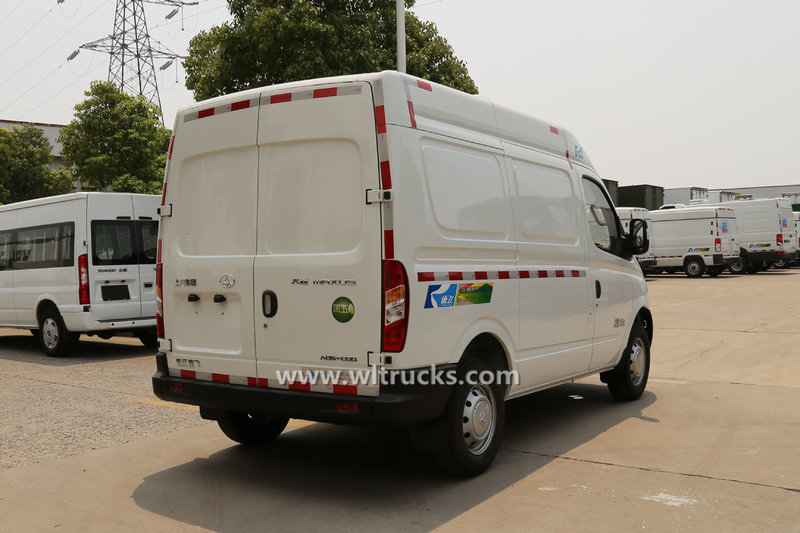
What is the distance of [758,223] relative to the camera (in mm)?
30234

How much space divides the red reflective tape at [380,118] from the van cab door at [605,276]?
9.23 ft

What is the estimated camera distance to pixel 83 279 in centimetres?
1101

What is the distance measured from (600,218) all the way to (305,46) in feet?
43.6

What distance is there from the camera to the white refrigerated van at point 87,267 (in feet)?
36.3

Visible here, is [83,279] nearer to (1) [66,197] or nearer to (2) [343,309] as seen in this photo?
(1) [66,197]

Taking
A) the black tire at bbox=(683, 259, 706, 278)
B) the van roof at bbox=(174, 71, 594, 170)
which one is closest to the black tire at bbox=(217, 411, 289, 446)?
→ the van roof at bbox=(174, 71, 594, 170)

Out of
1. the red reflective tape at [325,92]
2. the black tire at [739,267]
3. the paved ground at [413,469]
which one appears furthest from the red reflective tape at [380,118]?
the black tire at [739,267]

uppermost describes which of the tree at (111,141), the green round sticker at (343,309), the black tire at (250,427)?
the tree at (111,141)

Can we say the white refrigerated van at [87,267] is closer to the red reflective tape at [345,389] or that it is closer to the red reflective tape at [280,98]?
the red reflective tape at [280,98]

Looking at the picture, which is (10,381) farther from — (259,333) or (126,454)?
(259,333)

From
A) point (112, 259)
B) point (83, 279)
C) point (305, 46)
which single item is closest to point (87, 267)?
point (83, 279)

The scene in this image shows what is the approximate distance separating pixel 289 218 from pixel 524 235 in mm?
1814

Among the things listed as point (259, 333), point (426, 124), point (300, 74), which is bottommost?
point (259, 333)

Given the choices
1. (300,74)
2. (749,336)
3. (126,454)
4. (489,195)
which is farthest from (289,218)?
(300,74)
